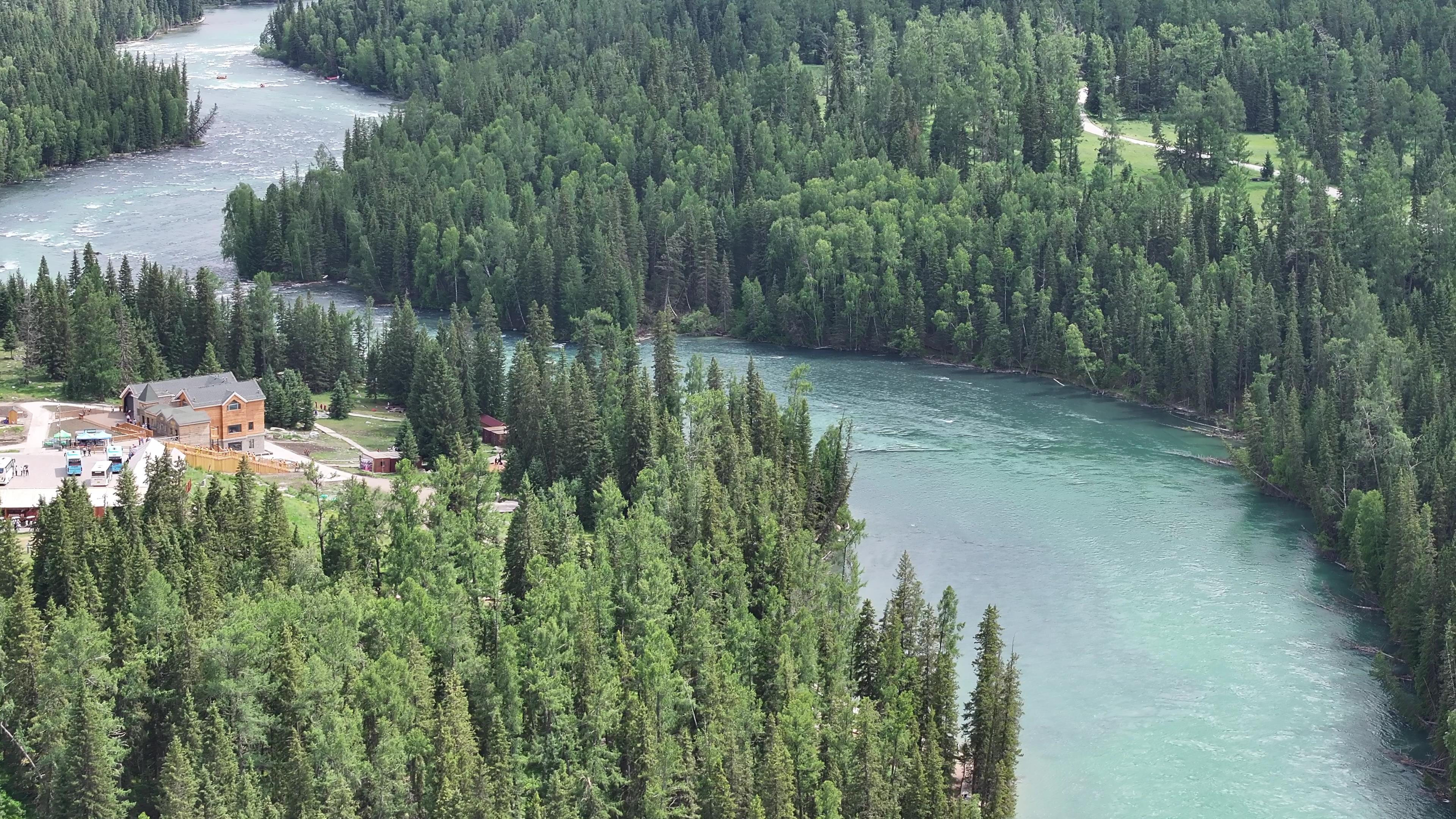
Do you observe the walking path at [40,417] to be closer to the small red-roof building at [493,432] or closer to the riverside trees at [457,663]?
the riverside trees at [457,663]

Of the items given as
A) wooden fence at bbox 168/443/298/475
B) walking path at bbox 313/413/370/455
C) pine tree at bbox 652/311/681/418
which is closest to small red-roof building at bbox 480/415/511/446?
walking path at bbox 313/413/370/455

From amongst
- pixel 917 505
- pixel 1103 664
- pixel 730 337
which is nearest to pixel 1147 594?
pixel 1103 664

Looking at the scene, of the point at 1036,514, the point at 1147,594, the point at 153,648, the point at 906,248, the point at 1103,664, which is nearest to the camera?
the point at 153,648

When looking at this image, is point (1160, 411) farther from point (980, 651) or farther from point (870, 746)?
point (870, 746)

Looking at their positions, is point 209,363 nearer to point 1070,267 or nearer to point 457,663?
point 457,663

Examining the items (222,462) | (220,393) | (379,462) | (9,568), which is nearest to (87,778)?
(9,568)

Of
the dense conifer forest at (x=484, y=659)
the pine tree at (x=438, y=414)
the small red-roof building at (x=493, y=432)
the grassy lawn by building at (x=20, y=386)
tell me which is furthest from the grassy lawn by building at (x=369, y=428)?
the dense conifer forest at (x=484, y=659)
